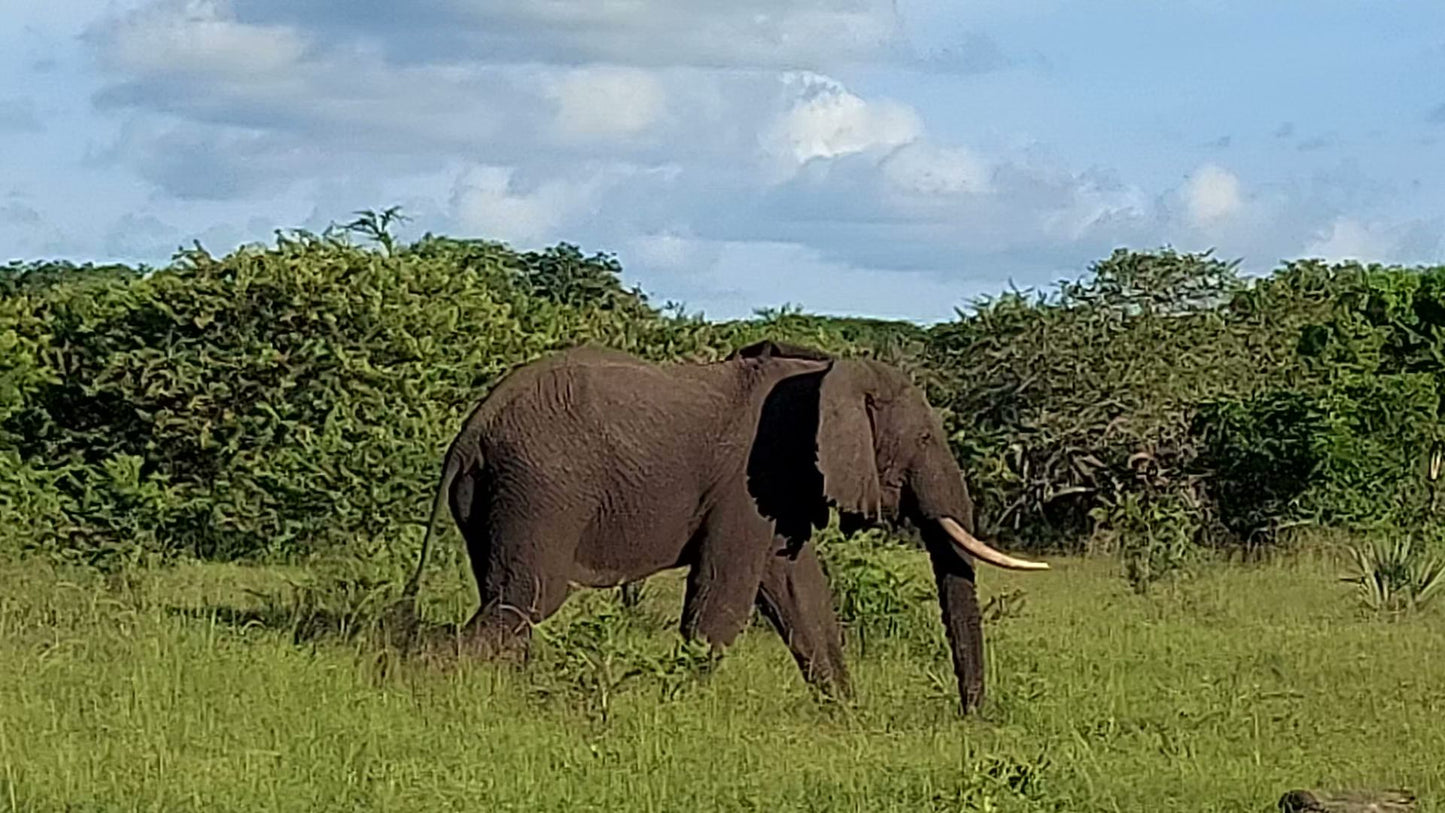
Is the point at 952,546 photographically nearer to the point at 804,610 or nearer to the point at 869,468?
the point at 869,468

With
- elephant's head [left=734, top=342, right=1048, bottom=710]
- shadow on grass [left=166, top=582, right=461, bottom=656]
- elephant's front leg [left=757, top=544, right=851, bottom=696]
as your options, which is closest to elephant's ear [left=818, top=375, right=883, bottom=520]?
elephant's head [left=734, top=342, right=1048, bottom=710]

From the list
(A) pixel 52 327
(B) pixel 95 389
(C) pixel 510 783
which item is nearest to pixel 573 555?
(C) pixel 510 783

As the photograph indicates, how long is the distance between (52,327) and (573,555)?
8797 mm

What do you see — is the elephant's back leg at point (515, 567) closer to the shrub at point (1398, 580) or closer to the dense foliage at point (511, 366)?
the dense foliage at point (511, 366)

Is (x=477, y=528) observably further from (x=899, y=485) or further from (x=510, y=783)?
(x=510, y=783)

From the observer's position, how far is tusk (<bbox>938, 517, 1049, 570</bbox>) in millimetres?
10453

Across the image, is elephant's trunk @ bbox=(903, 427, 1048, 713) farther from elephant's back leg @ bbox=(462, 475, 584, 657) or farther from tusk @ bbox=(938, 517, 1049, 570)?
elephant's back leg @ bbox=(462, 475, 584, 657)

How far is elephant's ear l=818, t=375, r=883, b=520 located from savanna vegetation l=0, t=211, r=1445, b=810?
3.07ft

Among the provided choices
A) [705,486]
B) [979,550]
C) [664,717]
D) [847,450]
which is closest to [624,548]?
[705,486]

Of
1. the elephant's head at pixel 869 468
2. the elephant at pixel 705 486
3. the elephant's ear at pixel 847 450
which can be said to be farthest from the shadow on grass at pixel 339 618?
the elephant's ear at pixel 847 450

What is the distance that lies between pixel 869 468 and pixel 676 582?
17.1 feet

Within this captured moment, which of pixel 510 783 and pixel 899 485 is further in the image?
pixel 899 485

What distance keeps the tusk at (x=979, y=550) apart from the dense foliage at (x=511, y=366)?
4.39 metres

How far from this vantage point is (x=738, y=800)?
7656 mm
